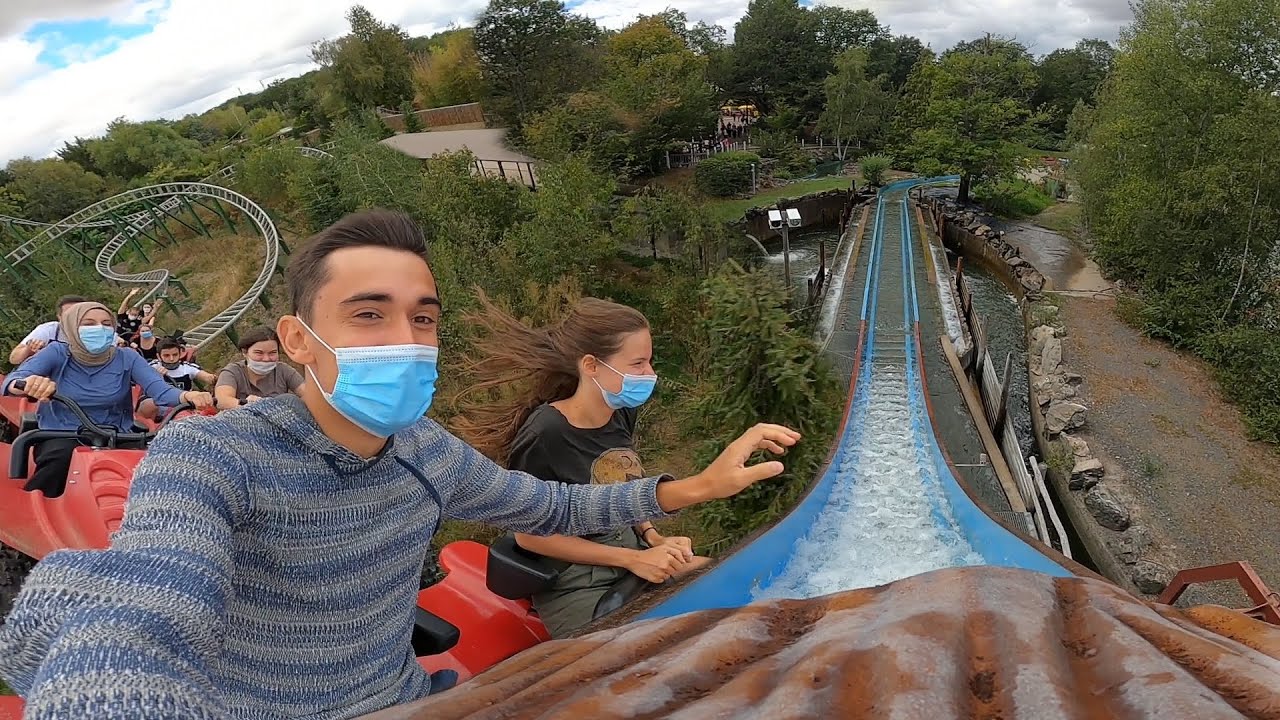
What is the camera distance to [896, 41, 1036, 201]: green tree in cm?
2364

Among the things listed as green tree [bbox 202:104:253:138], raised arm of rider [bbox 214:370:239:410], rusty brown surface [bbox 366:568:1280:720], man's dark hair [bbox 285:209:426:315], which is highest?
green tree [bbox 202:104:253:138]

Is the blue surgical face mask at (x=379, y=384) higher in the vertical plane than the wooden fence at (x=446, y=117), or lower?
lower

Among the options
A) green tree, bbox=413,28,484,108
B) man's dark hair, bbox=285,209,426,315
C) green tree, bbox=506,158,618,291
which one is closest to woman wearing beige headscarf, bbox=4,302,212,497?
man's dark hair, bbox=285,209,426,315

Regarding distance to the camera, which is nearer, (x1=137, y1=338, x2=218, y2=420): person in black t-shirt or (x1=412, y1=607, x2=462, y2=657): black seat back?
(x1=412, y1=607, x2=462, y2=657): black seat back

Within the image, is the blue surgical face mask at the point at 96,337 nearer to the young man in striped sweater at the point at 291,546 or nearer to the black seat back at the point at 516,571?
the black seat back at the point at 516,571

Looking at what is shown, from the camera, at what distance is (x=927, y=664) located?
0.70 m

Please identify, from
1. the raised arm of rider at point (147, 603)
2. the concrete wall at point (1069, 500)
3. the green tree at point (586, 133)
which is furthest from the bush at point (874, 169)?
the raised arm of rider at point (147, 603)

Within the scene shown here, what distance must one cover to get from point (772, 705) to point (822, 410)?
156 inches

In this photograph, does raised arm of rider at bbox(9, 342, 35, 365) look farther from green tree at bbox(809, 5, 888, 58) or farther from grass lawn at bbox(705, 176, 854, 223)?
green tree at bbox(809, 5, 888, 58)

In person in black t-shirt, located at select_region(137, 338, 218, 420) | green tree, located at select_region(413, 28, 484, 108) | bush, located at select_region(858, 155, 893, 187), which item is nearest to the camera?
person in black t-shirt, located at select_region(137, 338, 218, 420)

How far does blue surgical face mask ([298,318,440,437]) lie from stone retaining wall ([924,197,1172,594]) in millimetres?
7843

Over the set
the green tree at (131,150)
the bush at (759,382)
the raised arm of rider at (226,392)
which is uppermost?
the green tree at (131,150)

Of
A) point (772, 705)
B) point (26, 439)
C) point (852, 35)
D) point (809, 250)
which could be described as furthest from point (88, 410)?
point (852, 35)

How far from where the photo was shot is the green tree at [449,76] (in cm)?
3394
